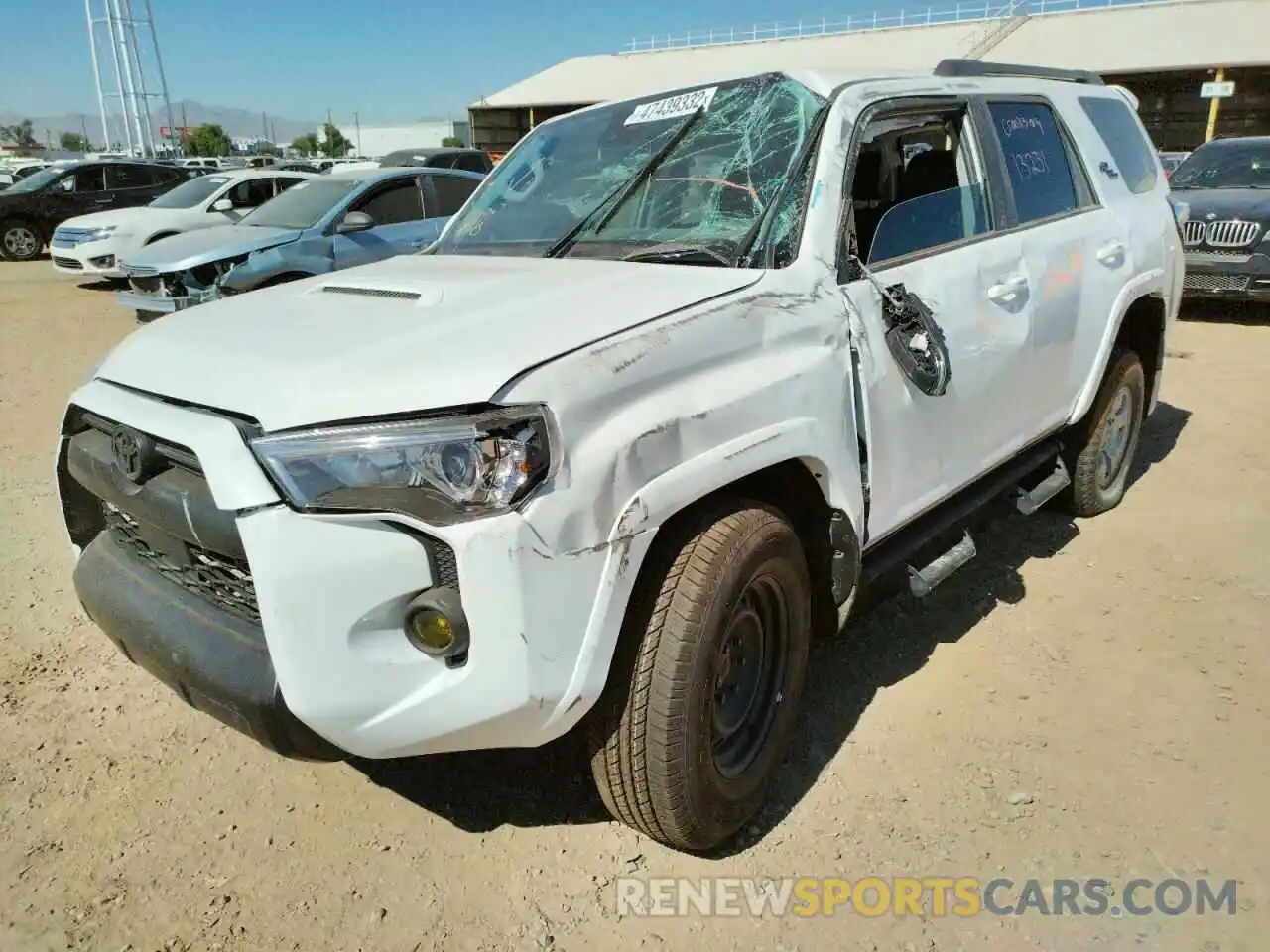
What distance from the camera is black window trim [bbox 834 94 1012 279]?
2.74 m

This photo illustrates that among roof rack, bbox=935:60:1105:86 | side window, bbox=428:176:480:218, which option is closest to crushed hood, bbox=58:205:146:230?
side window, bbox=428:176:480:218

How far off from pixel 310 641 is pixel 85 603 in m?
0.98

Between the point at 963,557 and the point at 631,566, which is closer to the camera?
the point at 631,566

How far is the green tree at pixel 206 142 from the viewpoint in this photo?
77.2 m

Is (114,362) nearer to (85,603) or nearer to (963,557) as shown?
(85,603)

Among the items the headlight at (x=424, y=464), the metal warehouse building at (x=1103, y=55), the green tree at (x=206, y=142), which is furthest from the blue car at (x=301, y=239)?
the green tree at (x=206, y=142)

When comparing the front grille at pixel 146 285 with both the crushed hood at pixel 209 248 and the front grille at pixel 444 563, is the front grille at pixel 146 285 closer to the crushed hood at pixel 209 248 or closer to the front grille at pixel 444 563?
the crushed hood at pixel 209 248

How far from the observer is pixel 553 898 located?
2.38 m

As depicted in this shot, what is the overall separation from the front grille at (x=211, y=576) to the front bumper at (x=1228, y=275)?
370 inches

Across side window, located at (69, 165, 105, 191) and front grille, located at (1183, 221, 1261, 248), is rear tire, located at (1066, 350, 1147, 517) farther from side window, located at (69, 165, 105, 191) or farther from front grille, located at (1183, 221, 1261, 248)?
side window, located at (69, 165, 105, 191)

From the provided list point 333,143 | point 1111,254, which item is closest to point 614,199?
point 1111,254

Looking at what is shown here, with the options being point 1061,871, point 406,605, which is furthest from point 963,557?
point 406,605

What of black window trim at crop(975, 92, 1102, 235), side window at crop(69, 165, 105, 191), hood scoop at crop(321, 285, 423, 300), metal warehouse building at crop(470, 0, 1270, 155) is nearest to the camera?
hood scoop at crop(321, 285, 423, 300)

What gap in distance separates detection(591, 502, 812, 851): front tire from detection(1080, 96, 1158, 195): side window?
10.2 feet
